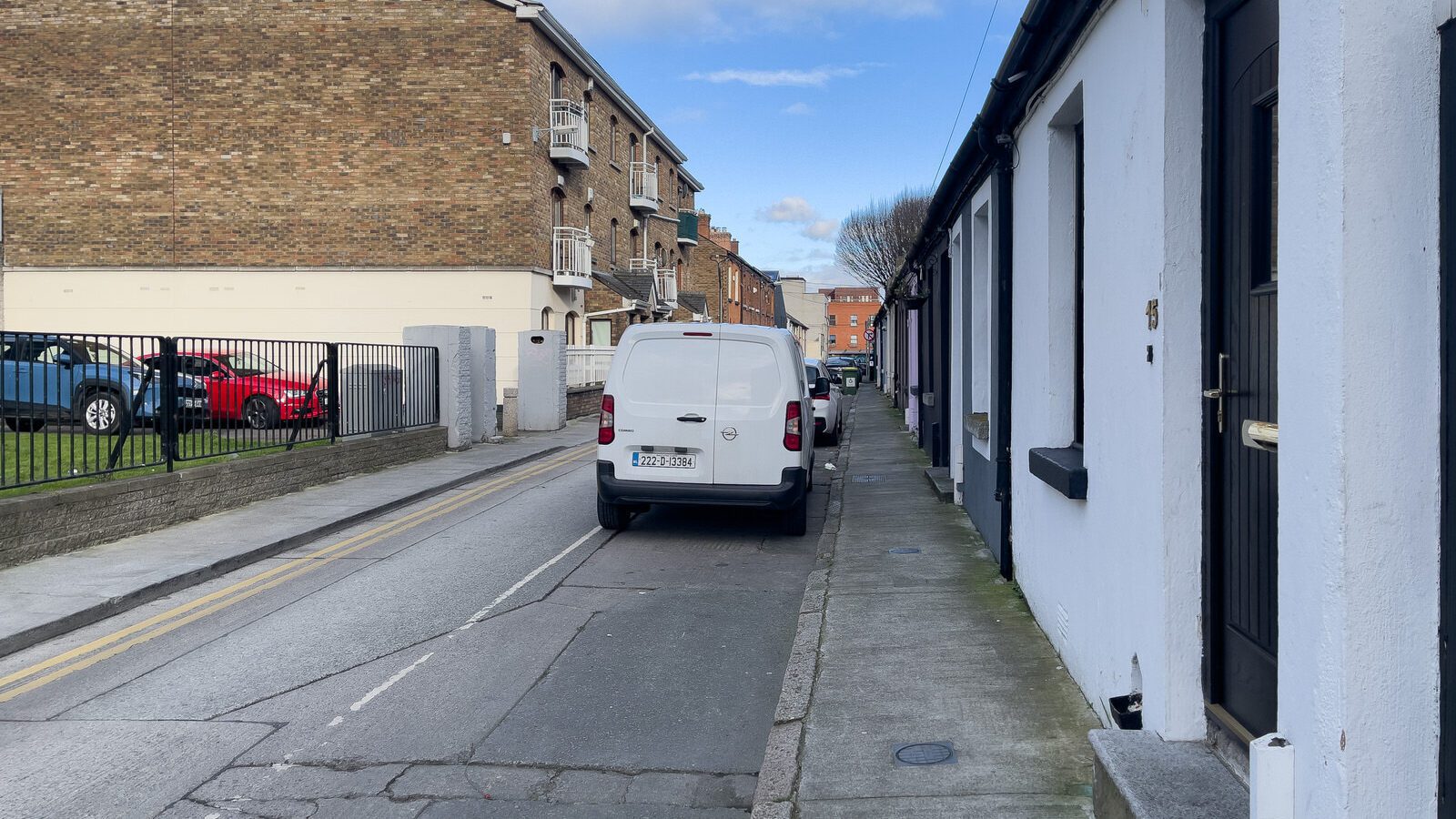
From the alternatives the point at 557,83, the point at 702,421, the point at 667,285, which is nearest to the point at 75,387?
the point at 702,421

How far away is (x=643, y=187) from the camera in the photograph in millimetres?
43062

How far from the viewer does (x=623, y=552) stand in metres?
9.77

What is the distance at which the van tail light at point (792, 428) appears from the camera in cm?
1007

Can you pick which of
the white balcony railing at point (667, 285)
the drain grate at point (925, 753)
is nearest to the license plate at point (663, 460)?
the drain grate at point (925, 753)

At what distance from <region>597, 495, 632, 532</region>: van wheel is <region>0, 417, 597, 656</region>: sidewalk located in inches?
106

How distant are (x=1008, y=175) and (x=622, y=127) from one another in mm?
34532

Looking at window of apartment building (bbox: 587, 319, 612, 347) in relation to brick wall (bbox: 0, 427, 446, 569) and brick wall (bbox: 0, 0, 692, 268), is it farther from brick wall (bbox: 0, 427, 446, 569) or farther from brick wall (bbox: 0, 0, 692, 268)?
brick wall (bbox: 0, 427, 446, 569)

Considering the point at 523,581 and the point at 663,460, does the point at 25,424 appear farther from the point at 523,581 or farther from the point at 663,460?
the point at 663,460

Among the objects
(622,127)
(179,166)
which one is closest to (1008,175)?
(179,166)

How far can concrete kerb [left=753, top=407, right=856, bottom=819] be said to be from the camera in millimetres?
4160

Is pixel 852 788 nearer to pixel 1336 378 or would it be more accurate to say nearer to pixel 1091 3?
pixel 1336 378

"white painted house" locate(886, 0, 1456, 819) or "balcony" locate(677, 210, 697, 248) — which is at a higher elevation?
"balcony" locate(677, 210, 697, 248)

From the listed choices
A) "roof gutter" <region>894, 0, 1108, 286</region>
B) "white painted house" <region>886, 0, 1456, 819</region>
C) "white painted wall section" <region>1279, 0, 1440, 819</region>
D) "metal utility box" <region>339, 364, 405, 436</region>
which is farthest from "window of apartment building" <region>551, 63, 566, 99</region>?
"white painted wall section" <region>1279, 0, 1440, 819</region>

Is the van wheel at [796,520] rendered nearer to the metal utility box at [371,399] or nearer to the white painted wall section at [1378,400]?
the metal utility box at [371,399]
